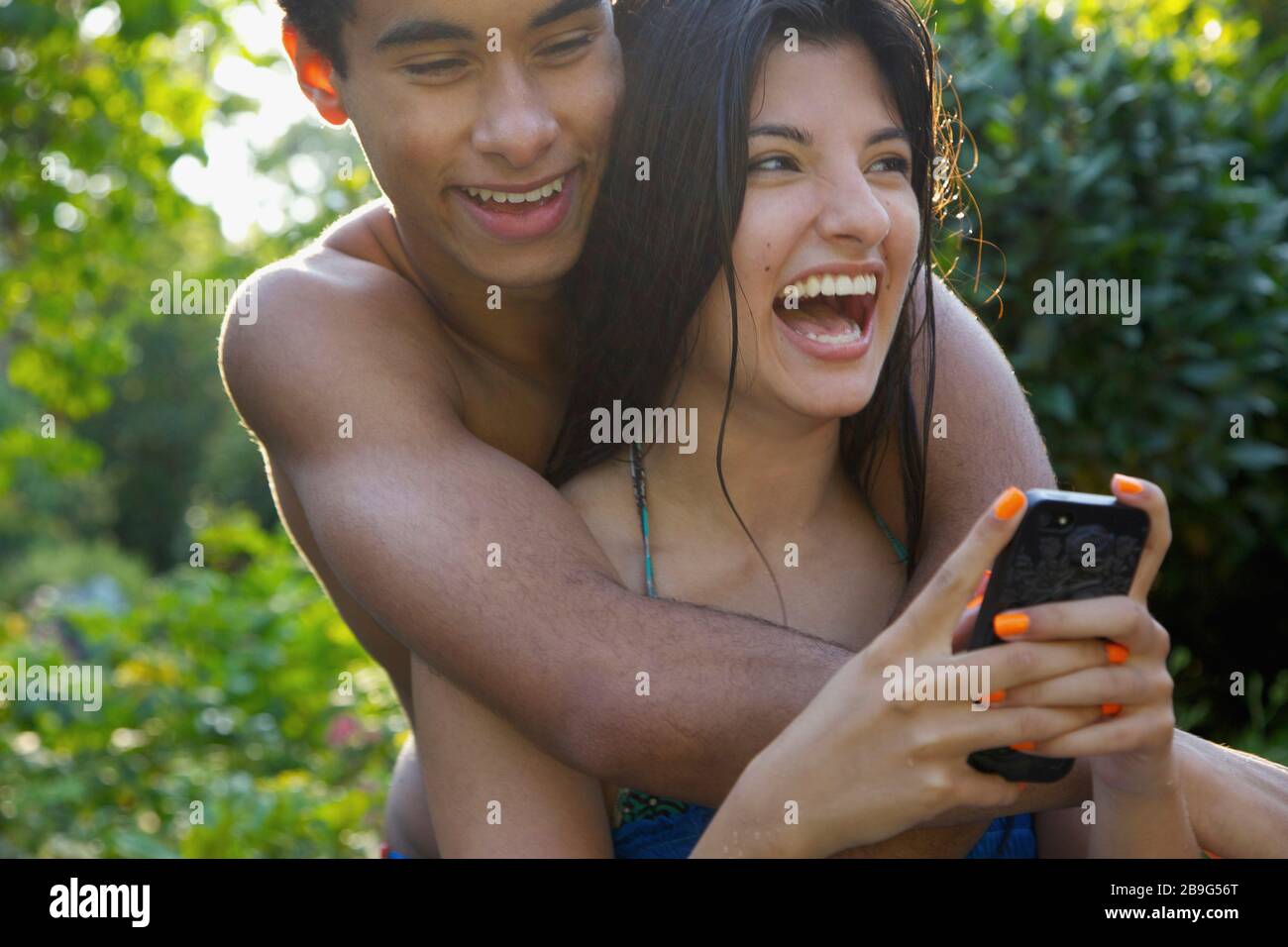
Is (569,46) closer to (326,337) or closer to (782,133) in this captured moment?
(782,133)

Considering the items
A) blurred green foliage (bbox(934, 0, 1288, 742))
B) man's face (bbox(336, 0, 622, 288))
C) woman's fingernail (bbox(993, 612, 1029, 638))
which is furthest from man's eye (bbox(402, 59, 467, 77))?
blurred green foliage (bbox(934, 0, 1288, 742))

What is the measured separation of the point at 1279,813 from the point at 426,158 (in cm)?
186

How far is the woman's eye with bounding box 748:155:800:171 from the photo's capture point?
7.78ft

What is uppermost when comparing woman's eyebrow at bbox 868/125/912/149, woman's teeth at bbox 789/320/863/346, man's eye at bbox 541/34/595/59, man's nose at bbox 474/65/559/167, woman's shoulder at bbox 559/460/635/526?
man's eye at bbox 541/34/595/59

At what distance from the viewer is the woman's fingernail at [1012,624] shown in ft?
5.82

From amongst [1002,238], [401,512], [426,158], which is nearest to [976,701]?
[401,512]

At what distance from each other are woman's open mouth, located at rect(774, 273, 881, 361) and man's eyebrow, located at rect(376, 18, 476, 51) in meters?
0.77

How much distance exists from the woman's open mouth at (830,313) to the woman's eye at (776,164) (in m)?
0.18

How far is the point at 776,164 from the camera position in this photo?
2.38m

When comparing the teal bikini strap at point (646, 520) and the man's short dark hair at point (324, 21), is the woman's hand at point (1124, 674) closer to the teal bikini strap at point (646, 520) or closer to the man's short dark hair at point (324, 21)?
the teal bikini strap at point (646, 520)

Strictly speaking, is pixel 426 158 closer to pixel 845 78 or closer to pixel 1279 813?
pixel 845 78

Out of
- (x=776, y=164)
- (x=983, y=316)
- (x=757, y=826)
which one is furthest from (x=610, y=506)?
(x=983, y=316)

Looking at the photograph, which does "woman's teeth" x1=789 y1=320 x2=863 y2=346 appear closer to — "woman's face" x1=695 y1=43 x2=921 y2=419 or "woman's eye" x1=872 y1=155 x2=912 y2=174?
"woman's face" x1=695 y1=43 x2=921 y2=419

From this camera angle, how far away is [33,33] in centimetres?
549
